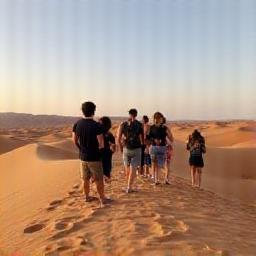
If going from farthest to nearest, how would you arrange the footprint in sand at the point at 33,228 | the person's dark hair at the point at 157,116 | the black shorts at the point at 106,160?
the person's dark hair at the point at 157,116
the black shorts at the point at 106,160
the footprint in sand at the point at 33,228

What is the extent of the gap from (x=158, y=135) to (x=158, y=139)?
0.09 metres

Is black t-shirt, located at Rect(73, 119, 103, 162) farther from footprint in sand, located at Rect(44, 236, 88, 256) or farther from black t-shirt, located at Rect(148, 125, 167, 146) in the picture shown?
black t-shirt, located at Rect(148, 125, 167, 146)

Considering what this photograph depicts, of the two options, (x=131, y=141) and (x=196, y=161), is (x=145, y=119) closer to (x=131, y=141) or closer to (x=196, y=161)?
(x=196, y=161)

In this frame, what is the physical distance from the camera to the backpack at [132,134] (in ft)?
30.8

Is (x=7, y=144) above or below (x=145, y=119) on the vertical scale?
below

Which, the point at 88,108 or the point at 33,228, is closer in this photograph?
the point at 33,228

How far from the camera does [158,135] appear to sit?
10258 mm

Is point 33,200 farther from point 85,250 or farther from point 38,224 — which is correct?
point 85,250

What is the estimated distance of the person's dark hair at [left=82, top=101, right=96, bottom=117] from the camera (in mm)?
7824

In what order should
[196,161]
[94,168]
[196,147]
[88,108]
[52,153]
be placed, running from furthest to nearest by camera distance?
[52,153] → [196,161] → [196,147] → [94,168] → [88,108]

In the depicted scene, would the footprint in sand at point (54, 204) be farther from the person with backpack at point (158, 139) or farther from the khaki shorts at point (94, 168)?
the person with backpack at point (158, 139)

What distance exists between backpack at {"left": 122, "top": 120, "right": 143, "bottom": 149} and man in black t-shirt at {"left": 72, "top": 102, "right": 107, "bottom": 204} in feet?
4.53

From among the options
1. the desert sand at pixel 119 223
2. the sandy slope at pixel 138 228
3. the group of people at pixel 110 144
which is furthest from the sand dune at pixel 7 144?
the sandy slope at pixel 138 228

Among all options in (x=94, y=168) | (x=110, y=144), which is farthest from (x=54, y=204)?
(x=110, y=144)
